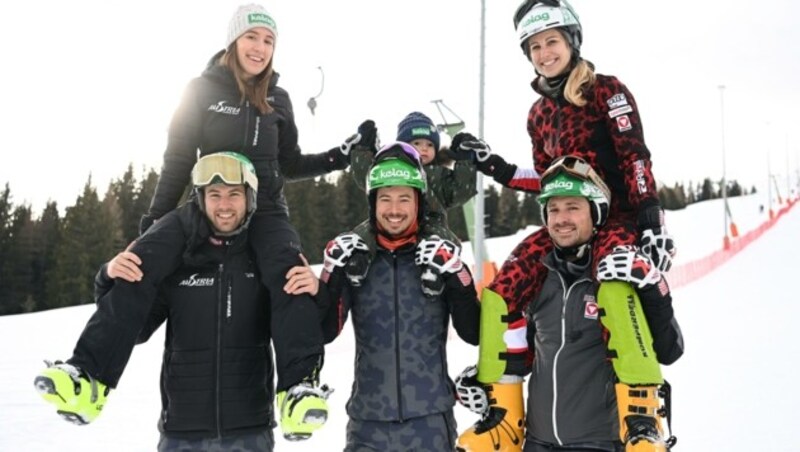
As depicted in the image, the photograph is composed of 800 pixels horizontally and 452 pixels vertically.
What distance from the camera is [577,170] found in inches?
125

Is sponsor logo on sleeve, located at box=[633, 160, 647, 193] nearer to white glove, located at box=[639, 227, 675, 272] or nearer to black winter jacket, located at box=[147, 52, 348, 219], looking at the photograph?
white glove, located at box=[639, 227, 675, 272]

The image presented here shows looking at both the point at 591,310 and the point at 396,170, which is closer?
the point at 591,310

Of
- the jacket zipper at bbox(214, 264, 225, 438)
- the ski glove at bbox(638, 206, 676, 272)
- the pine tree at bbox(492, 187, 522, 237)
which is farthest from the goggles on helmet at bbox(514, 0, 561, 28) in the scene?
the pine tree at bbox(492, 187, 522, 237)

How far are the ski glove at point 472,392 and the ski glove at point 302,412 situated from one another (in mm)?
793

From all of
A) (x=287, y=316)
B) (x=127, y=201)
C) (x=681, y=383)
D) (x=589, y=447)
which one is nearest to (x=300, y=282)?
(x=287, y=316)

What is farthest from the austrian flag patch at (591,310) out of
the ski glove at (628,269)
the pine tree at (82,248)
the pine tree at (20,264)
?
the pine tree at (20,264)

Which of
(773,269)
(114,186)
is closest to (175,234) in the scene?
(773,269)

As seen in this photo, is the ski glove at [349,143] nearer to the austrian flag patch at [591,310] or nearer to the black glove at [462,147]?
the black glove at [462,147]

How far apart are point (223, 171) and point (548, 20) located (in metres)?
1.97

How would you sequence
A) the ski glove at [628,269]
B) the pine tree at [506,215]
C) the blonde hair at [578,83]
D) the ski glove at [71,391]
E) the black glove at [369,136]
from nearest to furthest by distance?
the ski glove at [71,391] < the ski glove at [628,269] < the blonde hair at [578,83] < the black glove at [369,136] < the pine tree at [506,215]

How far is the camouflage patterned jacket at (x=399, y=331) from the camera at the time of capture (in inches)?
125

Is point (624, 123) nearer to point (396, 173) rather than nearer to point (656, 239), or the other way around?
point (656, 239)

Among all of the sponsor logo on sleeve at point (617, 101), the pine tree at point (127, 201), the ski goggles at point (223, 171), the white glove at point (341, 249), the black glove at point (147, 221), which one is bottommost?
the white glove at point (341, 249)

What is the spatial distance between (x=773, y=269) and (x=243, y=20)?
2593 centimetres
